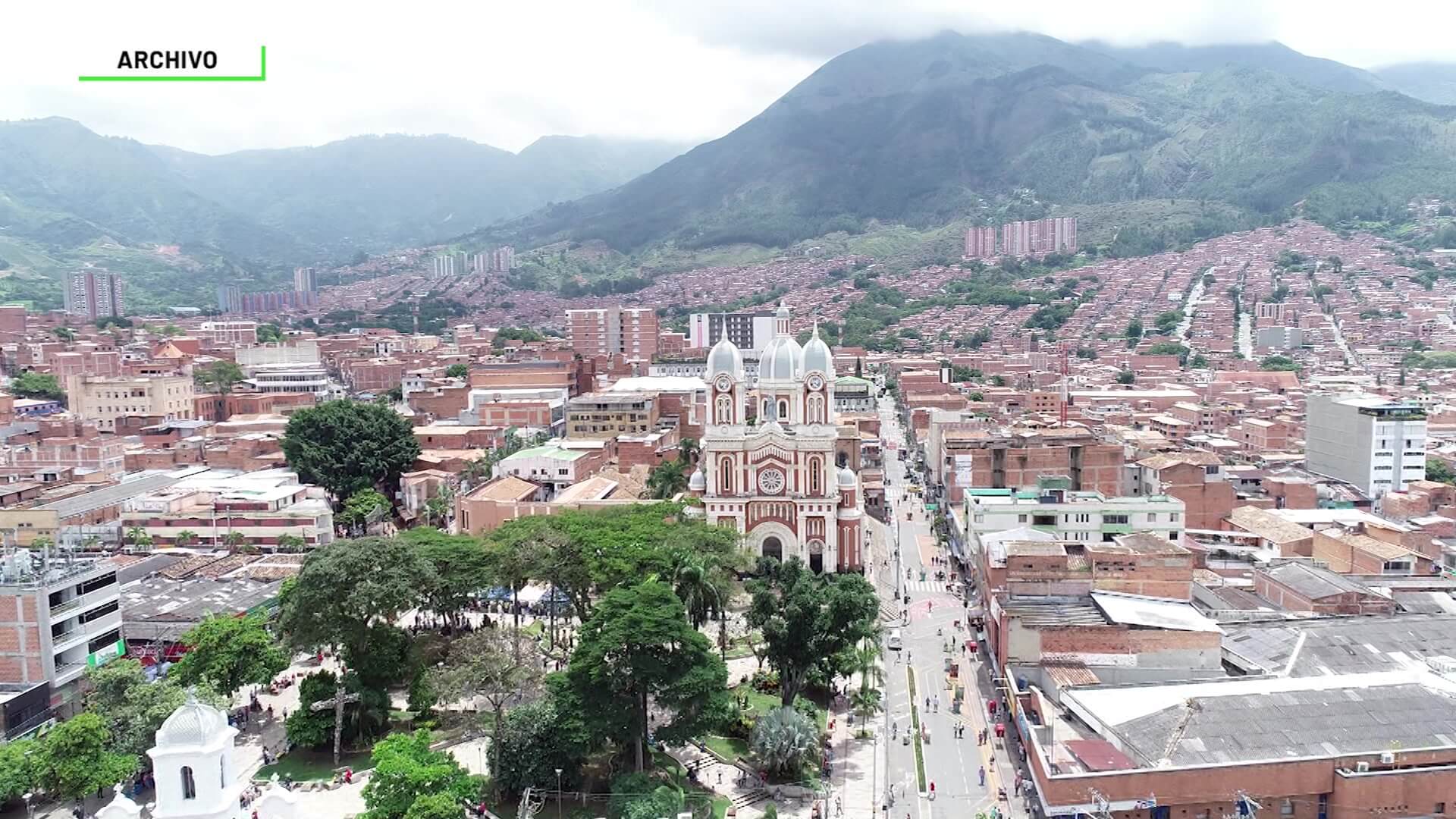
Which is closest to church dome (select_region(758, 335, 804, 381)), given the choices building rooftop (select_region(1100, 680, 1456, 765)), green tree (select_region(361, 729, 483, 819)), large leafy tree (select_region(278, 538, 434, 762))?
large leafy tree (select_region(278, 538, 434, 762))

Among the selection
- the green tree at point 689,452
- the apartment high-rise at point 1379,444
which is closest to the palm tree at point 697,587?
the green tree at point 689,452

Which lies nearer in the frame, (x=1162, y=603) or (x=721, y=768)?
(x=721, y=768)

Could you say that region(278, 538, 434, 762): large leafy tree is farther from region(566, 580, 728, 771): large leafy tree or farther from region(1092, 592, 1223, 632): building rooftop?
region(1092, 592, 1223, 632): building rooftop

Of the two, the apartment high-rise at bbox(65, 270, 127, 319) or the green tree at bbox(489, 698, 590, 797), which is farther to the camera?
the apartment high-rise at bbox(65, 270, 127, 319)

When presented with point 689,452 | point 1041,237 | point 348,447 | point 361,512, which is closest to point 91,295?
point 348,447

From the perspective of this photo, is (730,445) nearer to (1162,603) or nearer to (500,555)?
(500,555)

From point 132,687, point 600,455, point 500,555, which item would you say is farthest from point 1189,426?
point 132,687
